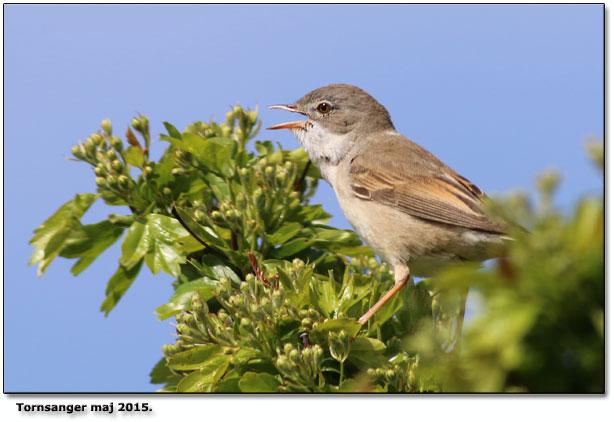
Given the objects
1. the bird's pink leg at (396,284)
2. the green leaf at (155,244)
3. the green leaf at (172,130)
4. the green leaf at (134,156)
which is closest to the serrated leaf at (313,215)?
the bird's pink leg at (396,284)

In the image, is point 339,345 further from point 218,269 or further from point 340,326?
point 218,269

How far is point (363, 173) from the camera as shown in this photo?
5074 mm

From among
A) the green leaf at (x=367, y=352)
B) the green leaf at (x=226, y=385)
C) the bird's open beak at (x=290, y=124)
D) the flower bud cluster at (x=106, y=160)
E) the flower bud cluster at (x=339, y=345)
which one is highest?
the bird's open beak at (x=290, y=124)

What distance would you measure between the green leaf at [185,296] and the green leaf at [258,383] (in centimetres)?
78

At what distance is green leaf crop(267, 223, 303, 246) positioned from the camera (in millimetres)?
3771

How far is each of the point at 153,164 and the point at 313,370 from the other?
6.28ft

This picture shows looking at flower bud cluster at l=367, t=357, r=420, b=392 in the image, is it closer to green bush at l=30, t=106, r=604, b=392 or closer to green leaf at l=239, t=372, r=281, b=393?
green bush at l=30, t=106, r=604, b=392

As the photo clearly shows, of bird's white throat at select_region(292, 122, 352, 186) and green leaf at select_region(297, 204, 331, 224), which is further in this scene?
bird's white throat at select_region(292, 122, 352, 186)

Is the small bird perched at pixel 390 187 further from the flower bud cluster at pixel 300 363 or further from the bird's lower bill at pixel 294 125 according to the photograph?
the flower bud cluster at pixel 300 363

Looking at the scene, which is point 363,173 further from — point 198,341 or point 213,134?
point 198,341

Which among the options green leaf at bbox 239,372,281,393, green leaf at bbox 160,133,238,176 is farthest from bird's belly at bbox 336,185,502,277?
green leaf at bbox 239,372,281,393

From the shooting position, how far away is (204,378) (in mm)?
3158

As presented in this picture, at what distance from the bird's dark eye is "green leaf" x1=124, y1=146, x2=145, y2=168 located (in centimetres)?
195

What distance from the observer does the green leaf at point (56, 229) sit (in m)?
4.02
